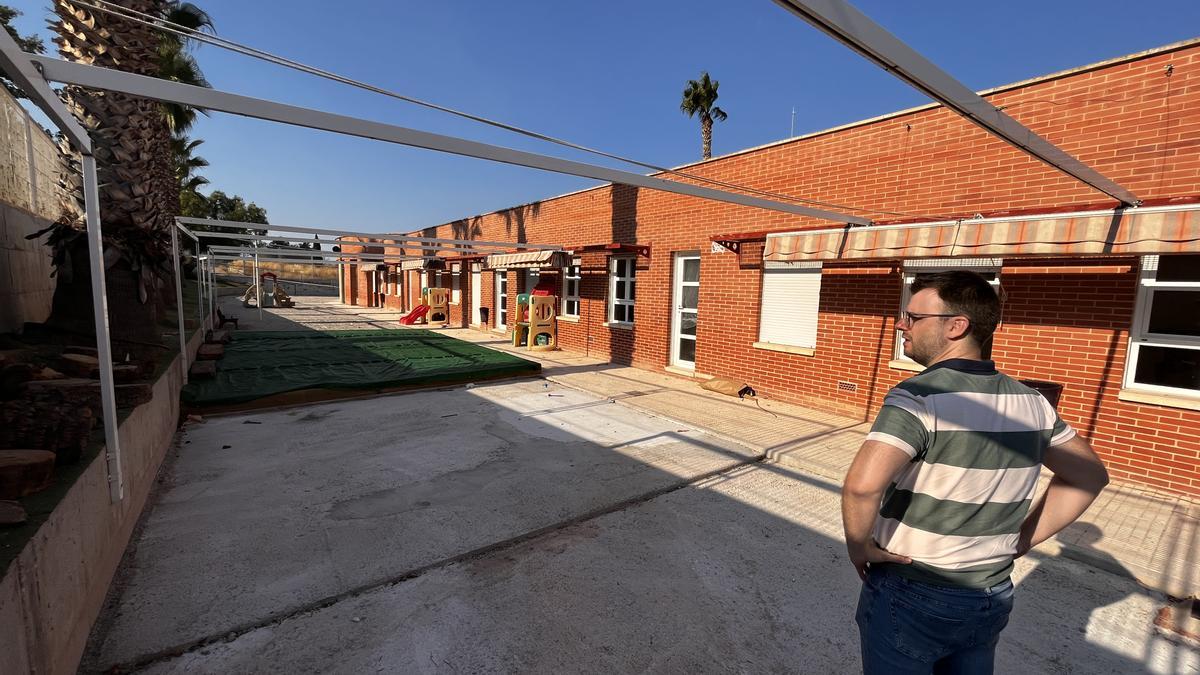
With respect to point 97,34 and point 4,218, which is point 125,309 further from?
point 97,34

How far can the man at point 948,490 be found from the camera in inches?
52.4

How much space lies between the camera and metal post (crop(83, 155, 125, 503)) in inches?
108

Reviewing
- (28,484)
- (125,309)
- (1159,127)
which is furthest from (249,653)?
(1159,127)

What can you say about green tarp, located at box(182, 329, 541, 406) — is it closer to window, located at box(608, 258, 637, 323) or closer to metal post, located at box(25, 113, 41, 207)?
window, located at box(608, 258, 637, 323)

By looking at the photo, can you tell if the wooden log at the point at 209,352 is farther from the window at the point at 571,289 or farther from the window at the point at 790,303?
the window at the point at 790,303

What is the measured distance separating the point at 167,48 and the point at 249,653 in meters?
21.8

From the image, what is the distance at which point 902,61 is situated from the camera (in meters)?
2.31

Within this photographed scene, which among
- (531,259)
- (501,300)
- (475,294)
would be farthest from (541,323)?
(475,294)

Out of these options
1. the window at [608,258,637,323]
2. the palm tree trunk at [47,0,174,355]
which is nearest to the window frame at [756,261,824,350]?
the window at [608,258,637,323]

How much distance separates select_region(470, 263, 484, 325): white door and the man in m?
17.4

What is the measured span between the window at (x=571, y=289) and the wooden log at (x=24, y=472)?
1032 centimetres

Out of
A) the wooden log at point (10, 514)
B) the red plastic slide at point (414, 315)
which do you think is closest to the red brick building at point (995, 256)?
the wooden log at point (10, 514)

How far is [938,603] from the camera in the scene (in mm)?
1359

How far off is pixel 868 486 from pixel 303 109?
3717mm
